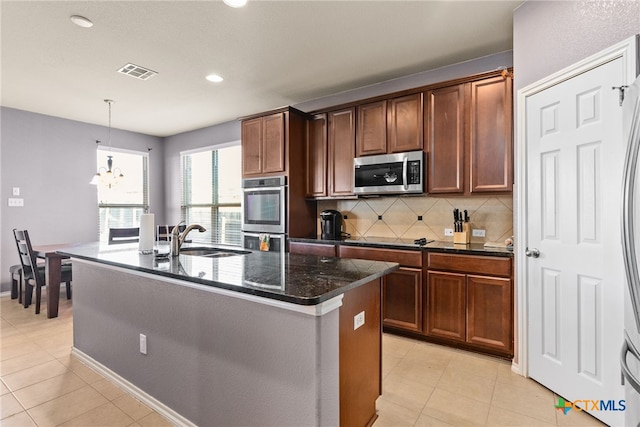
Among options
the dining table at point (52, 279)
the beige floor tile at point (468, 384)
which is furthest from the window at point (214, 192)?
the beige floor tile at point (468, 384)

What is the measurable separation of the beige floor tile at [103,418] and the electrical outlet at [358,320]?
1.43 meters

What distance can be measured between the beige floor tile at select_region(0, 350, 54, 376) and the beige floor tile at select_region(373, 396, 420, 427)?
268 centimetres

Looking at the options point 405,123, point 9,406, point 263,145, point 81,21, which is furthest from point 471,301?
point 81,21

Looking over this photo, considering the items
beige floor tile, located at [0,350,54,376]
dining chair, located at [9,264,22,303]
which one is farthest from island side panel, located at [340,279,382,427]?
dining chair, located at [9,264,22,303]

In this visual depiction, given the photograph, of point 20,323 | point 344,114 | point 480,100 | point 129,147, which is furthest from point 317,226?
point 129,147

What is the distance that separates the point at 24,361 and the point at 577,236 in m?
4.17

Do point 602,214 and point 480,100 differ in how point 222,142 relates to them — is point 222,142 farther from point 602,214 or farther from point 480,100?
point 602,214

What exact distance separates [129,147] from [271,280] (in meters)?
5.70

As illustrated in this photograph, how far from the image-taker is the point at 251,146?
13.9 ft

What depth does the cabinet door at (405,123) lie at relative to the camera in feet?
10.5

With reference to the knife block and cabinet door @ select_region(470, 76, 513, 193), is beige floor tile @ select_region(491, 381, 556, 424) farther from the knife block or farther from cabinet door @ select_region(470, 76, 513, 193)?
cabinet door @ select_region(470, 76, 513, 193)

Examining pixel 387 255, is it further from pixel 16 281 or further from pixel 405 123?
pixel 16 281

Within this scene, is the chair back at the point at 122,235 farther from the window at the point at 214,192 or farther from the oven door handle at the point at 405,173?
the oven door handle at the point at 405,173

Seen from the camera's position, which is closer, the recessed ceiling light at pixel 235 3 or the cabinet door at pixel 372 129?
the recessed ceiling light at pixel 235 3
